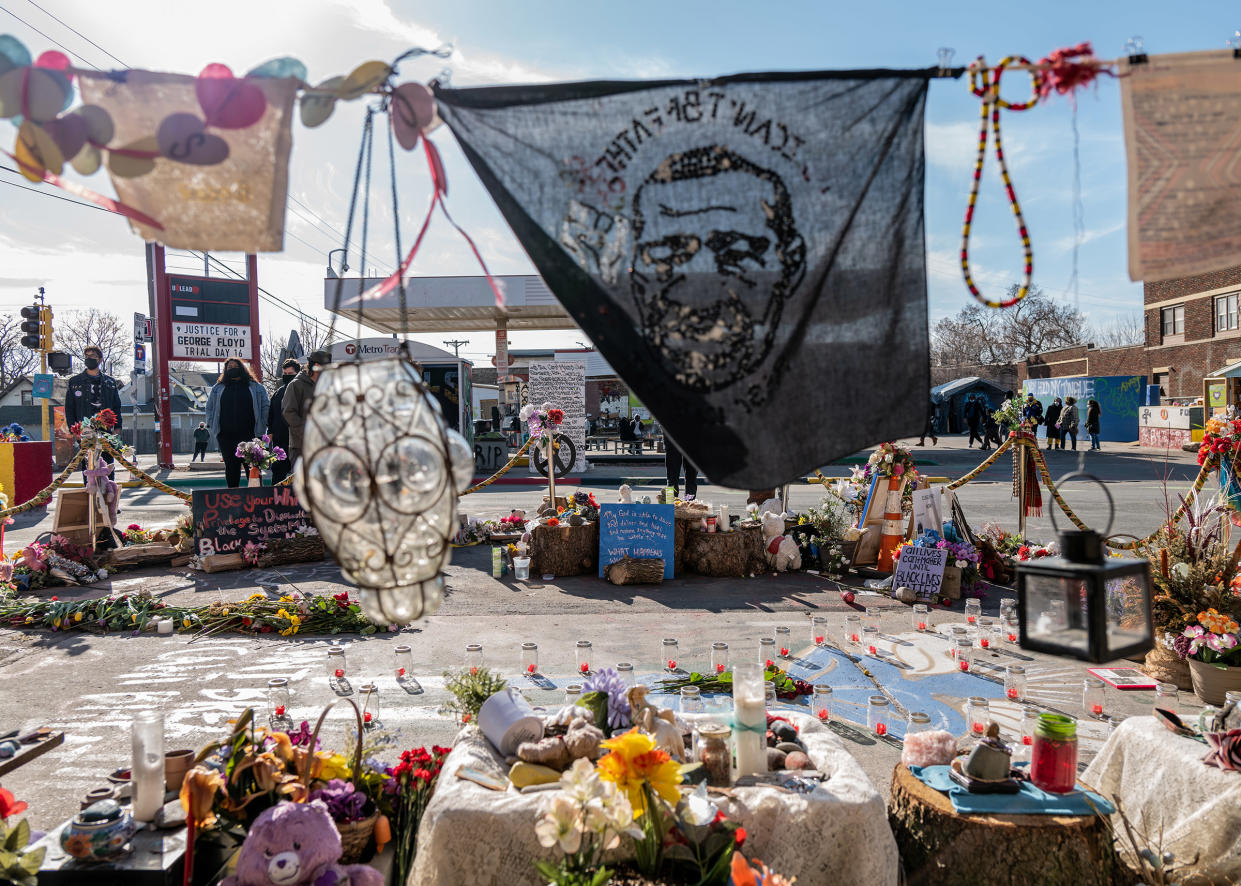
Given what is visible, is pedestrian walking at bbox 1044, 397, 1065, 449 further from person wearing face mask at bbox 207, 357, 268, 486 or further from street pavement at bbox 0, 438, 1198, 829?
person wearing face mask at bbox 207, 357, 268, 486

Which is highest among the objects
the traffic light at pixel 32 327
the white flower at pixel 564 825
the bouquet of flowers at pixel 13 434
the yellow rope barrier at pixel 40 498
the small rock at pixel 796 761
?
the traffic light at pixel 32 327

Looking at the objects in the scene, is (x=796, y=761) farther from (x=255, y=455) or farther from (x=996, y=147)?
(x=255, y=455)

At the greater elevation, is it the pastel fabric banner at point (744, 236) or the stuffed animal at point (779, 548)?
the pastel fabric banner at point (744, 236)

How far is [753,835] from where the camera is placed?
9.16 ft

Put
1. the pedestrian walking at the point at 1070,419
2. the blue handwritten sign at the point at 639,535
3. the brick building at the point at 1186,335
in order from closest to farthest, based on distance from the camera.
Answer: the blue handwritten sign at the point at 639,535
the pedestrian walking at the point at 1070,419
the brick building at the point at 1186,335

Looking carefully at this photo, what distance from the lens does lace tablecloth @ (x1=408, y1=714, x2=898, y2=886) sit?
269 centimetres

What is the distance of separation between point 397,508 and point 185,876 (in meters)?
1.82

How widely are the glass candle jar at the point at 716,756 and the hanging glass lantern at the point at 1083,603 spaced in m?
1.46

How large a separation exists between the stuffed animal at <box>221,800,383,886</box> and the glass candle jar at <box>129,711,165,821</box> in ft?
1.72

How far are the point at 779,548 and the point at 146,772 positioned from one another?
A: 7507 millimetres

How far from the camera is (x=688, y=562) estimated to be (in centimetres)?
949

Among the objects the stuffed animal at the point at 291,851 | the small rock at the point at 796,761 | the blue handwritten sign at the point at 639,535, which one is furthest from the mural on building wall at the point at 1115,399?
the stuffed animal at the point at 291,851

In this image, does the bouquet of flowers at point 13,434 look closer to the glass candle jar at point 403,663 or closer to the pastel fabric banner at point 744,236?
the glass candle jar at point 403,663

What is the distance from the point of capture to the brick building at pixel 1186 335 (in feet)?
88.0
